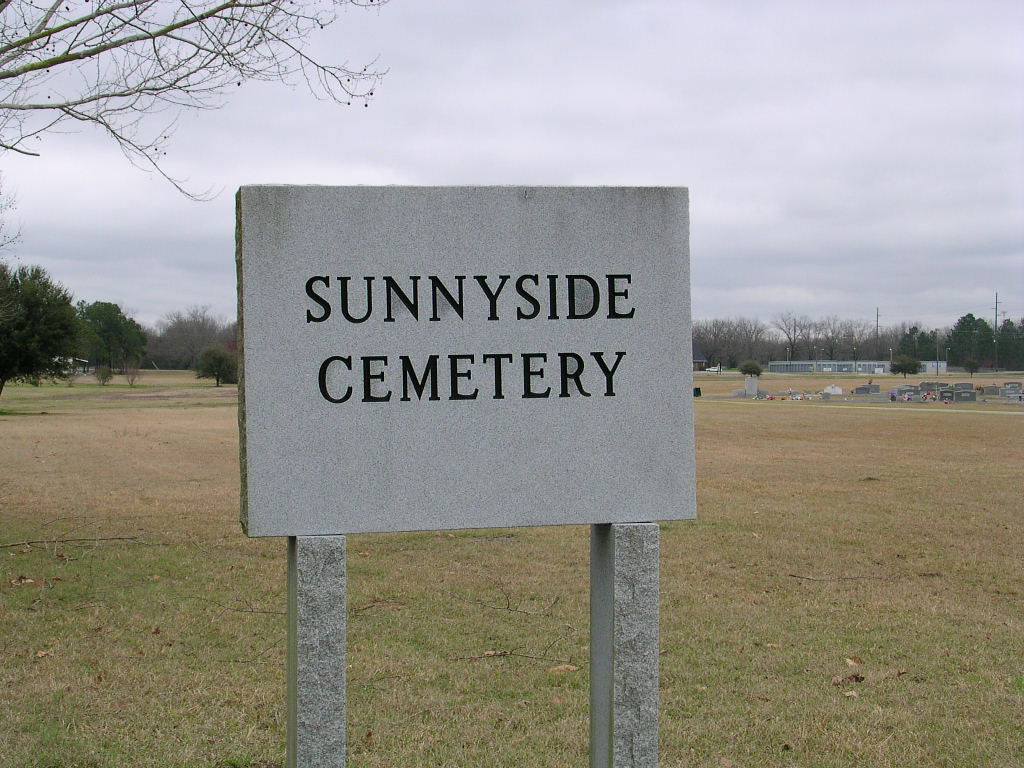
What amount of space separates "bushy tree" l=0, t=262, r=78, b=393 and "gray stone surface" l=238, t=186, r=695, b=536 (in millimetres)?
34764

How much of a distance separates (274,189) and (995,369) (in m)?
95.7

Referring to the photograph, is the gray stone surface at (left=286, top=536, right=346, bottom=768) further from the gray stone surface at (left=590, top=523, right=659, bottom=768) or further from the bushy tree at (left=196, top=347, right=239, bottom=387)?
the bushy tree at (left=196, top=347, right=239, bottom=387)

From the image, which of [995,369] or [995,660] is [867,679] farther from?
[995,369]

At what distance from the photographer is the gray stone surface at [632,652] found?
3412 mm

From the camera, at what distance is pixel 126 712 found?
4516 mm

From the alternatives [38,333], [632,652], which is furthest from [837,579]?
[38,333]

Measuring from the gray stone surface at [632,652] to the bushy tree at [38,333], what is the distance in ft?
116

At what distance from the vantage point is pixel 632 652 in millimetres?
3412

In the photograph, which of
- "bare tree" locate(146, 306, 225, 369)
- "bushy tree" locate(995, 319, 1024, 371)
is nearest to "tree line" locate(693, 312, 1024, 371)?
"bushy tree" locate(995, 319, 1024, 371)

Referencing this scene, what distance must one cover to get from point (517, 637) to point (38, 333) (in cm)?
3464

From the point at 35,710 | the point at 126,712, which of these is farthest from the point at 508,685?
the point at 35,710

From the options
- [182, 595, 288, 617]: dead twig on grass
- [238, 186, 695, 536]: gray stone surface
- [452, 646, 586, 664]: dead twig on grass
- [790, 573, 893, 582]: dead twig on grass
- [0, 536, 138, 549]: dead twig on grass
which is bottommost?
[790, 573, 893, 582]: dead twig on grass

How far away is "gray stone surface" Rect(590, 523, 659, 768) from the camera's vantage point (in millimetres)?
3412

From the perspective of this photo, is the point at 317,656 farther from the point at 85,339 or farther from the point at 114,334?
the point at 114,334
